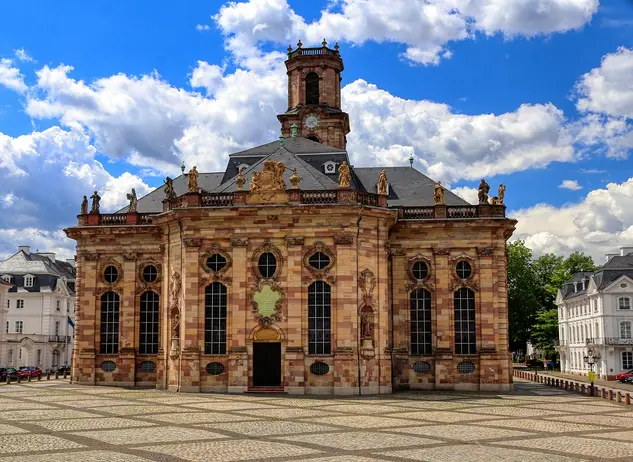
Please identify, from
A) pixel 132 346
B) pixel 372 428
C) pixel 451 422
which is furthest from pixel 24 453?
pixel 132 346

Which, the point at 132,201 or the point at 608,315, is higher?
the point at 132,201

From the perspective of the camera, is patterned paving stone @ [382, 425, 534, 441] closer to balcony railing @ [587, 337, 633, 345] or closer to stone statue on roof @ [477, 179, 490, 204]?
stone statue on roof @ [477, 179, 490, 204]

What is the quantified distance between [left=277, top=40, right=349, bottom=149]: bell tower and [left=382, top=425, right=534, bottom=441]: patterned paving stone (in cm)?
3923

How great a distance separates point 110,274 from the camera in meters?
53.0

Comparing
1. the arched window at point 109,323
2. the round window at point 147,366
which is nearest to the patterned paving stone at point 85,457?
the round window at point 147,366

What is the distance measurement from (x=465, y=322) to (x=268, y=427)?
2380 cm

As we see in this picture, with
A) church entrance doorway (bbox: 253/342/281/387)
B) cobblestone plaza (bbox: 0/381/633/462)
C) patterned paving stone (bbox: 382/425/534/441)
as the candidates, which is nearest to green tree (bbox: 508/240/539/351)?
cobblestone plaza (bbox: 0/381/633/462)

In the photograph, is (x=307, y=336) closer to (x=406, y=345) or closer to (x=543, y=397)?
(x=406, y=345)

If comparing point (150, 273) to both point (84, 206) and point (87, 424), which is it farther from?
point (87, 424)

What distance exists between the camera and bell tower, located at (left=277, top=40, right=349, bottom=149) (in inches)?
2559

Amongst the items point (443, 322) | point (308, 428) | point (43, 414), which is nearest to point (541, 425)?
point (308, 428)

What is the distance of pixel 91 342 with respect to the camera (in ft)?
172

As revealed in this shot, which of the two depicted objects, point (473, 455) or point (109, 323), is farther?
point (109, 323)

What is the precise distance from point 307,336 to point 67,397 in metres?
13.2
